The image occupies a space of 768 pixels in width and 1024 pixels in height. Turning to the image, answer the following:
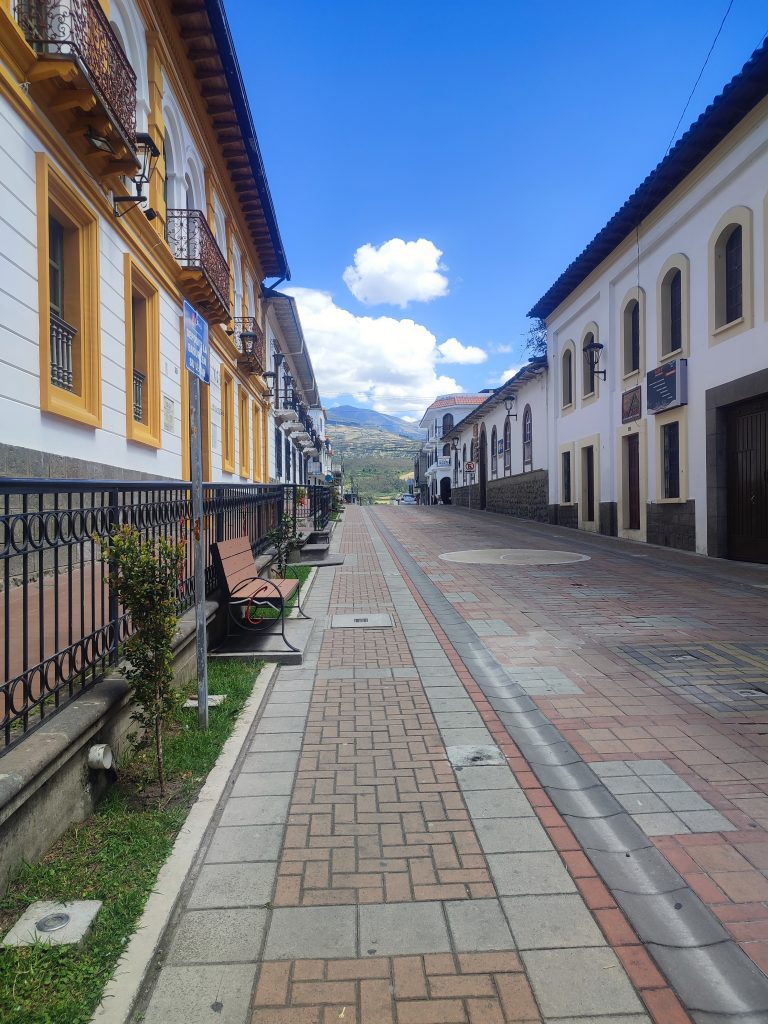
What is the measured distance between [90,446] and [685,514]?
11935 millimetres

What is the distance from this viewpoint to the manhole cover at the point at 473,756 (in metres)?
3.79

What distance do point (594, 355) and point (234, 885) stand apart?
19661mm

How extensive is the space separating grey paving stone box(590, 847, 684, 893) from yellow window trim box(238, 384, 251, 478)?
53.3 ft

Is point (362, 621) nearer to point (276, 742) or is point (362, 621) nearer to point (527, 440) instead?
point (276, 742)

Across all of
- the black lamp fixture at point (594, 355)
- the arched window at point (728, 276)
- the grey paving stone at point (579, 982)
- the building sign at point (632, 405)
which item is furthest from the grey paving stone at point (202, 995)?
the black lamp fixture at point (594, 355)

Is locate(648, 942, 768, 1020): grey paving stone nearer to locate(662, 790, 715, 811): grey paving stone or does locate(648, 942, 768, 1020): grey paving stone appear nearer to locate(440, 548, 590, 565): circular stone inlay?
locate(662, 790, 715, 811): grey paving stone

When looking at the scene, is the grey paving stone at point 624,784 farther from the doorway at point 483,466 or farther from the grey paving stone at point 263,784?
the doorway at point 483,466

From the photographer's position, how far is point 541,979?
216 cm

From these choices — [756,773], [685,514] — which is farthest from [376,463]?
[756,773]

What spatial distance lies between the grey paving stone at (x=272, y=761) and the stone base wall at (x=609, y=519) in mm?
16389

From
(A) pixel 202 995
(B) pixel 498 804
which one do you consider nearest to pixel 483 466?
(B) pixel 498 804

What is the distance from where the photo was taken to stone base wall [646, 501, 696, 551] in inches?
561

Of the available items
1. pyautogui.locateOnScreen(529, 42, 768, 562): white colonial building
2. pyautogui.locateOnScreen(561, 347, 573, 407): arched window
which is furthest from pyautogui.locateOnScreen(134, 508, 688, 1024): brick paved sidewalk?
pyautogui.locateOnScreen(561, 347, 573, 407): arched window

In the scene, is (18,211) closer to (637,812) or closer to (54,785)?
(54,785)
